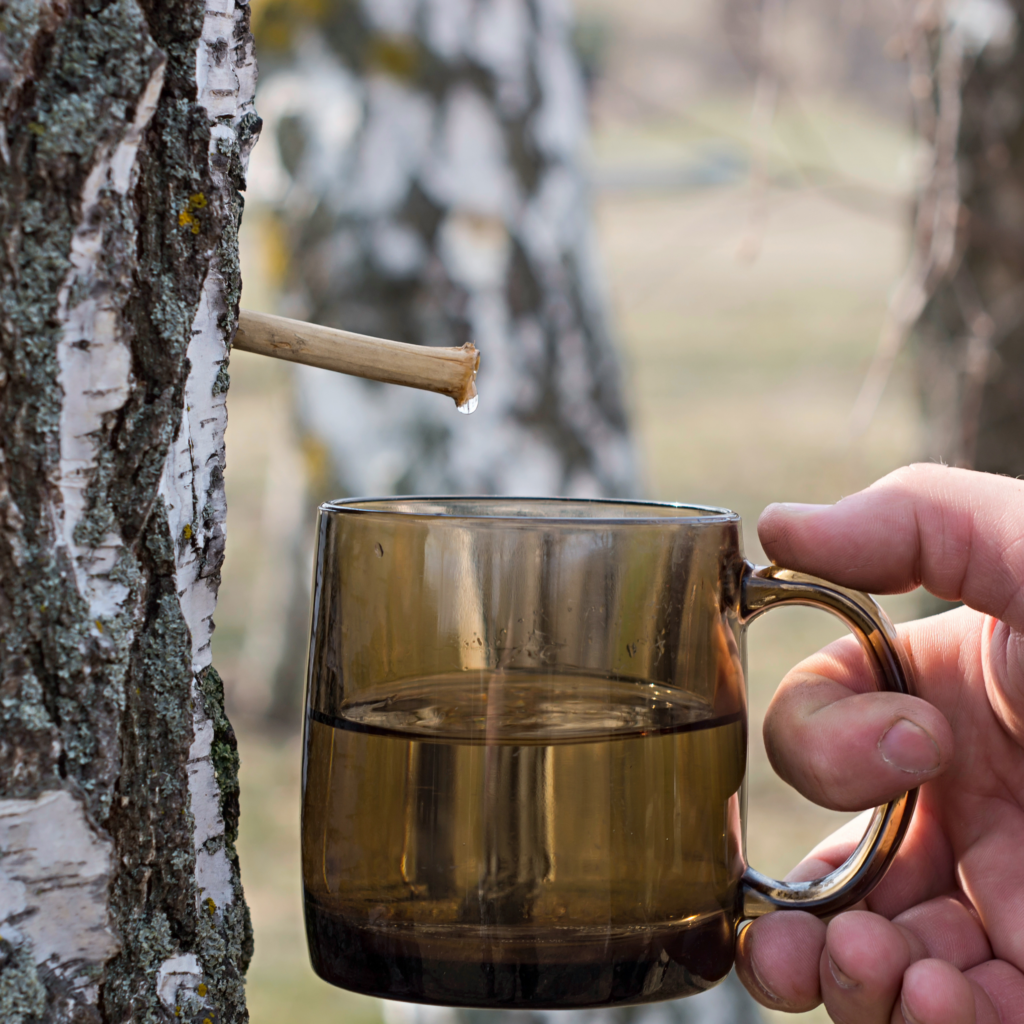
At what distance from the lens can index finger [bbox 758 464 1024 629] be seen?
984mm

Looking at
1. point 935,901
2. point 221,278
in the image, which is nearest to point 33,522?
point 221,278

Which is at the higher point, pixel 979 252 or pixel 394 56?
pixel 394 56

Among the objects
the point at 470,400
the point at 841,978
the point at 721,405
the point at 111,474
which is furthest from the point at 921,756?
the point at 721,405

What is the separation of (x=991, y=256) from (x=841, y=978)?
252 cm

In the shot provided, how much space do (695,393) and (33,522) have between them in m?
9.15

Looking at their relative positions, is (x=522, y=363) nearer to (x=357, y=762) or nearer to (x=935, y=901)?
(x=935, y=901)

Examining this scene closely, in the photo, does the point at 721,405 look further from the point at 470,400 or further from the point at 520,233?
the point at 470,400

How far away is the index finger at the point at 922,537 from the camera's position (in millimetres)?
A: 984

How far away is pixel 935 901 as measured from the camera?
3.57 feet

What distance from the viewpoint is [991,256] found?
2.99 m

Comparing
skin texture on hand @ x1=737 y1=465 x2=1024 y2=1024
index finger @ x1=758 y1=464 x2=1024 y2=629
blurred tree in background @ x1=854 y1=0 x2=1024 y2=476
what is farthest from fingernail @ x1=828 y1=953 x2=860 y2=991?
blurred tree in background @ x1=854 y1=0 x2=1024 y2=476

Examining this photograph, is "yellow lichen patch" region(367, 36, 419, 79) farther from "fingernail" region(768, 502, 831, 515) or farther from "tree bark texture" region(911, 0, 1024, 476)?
"fingernail" region(768, 502, 831, 515)

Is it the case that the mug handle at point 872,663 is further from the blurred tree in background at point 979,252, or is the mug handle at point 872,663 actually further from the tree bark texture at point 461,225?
the blurred tree in background at point 979,252

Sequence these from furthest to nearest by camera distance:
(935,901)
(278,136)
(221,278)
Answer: (278,136) < (935,901) < (221,278)
